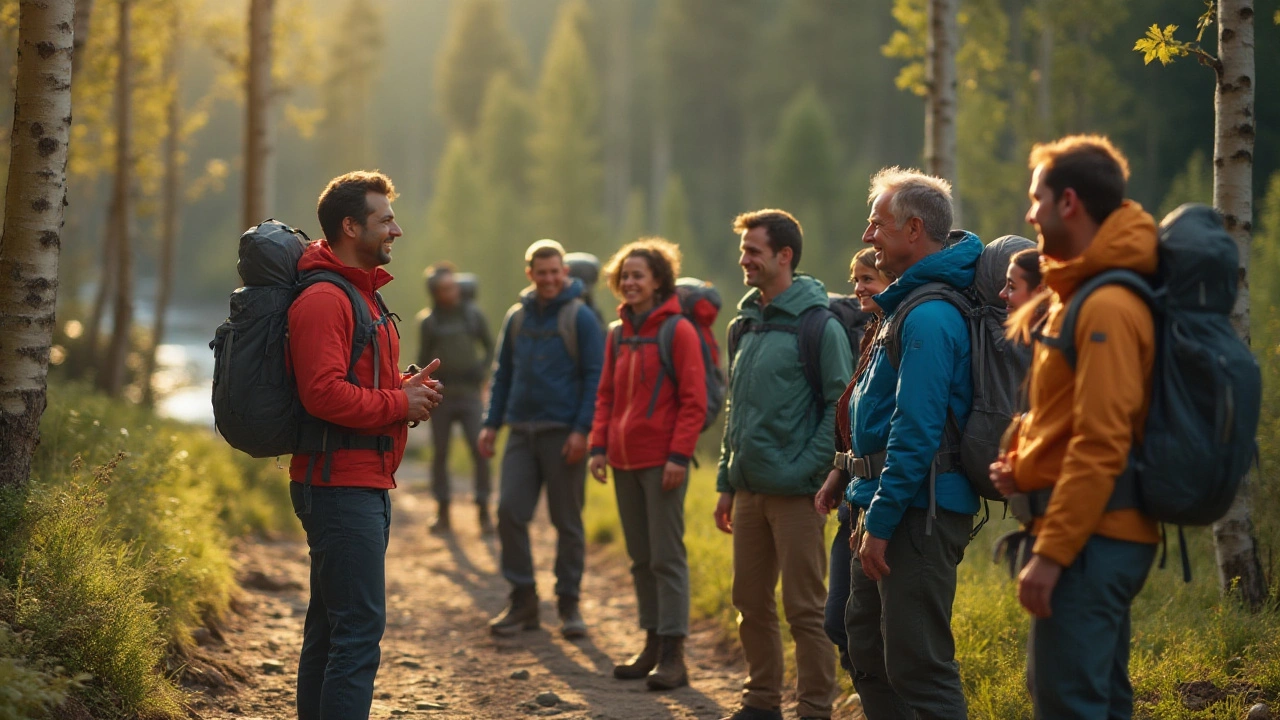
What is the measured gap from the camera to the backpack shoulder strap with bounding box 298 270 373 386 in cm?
438

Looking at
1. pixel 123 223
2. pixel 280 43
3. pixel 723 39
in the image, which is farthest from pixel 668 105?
pixel 123 223

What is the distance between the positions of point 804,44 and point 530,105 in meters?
11.9

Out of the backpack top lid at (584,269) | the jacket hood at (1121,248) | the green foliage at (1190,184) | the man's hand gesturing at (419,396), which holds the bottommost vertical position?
the man's hand gesturing at (419,396)

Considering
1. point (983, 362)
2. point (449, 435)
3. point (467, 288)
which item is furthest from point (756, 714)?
point (467, 288)

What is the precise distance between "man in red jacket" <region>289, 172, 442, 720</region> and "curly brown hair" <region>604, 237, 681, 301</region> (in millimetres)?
2488

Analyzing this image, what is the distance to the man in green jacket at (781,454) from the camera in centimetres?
557

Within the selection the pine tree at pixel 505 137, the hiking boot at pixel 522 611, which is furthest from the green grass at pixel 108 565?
the pine tree at pixel 505 137

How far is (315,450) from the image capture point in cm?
436

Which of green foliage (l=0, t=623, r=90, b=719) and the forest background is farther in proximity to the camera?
the forest background

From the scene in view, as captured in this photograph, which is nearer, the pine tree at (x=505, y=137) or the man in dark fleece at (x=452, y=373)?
the man in dark fleece at (x=452, y=373)

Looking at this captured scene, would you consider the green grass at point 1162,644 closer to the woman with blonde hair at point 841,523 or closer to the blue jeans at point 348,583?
the woman with blonde hair at point 841,523

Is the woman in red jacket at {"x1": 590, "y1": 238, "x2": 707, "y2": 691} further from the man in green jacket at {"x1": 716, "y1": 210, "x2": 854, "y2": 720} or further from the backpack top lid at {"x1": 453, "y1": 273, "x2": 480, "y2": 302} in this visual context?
the backpack top lid at {"x1": 453, "y1": 273, "x2": 480, "y2": 302}

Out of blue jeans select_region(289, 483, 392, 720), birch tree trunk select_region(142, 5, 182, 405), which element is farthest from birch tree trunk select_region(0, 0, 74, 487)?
birch tree trunk select_region(142, 5, 182, 405)

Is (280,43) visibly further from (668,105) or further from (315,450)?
(668,105)
